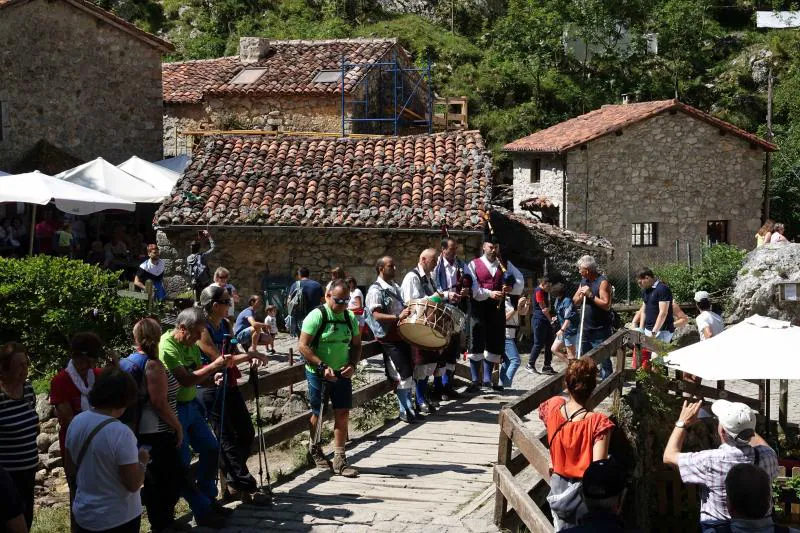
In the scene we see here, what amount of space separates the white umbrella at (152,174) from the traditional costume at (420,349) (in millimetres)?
11509

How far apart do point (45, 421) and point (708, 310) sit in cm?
871

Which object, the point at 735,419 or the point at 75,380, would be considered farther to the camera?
the point at 75,380

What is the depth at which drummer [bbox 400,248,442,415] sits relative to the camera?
444 inches

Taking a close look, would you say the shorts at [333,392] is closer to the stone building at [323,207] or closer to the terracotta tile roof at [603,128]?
the stone building at [323,207]

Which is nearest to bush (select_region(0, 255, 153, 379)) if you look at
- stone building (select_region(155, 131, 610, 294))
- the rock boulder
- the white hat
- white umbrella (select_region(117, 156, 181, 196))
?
stone building (select_region(155, 131, 610, 294))

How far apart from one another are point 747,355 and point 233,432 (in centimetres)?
509

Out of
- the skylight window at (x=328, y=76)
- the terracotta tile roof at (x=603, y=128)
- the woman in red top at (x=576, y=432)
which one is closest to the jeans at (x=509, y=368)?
the woman in red top at (x=576, y=432)

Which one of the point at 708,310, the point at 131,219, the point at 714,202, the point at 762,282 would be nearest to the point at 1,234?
the point at 131,219

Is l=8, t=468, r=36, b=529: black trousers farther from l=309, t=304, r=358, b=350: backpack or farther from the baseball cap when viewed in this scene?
the baseball cap

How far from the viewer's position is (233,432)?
27.2 feet

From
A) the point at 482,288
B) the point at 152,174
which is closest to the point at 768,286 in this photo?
the point at 482,288

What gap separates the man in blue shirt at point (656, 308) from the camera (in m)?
13.8

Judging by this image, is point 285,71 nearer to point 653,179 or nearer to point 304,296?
point 653,179

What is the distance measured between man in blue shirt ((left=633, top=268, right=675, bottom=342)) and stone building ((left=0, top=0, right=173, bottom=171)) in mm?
15399
